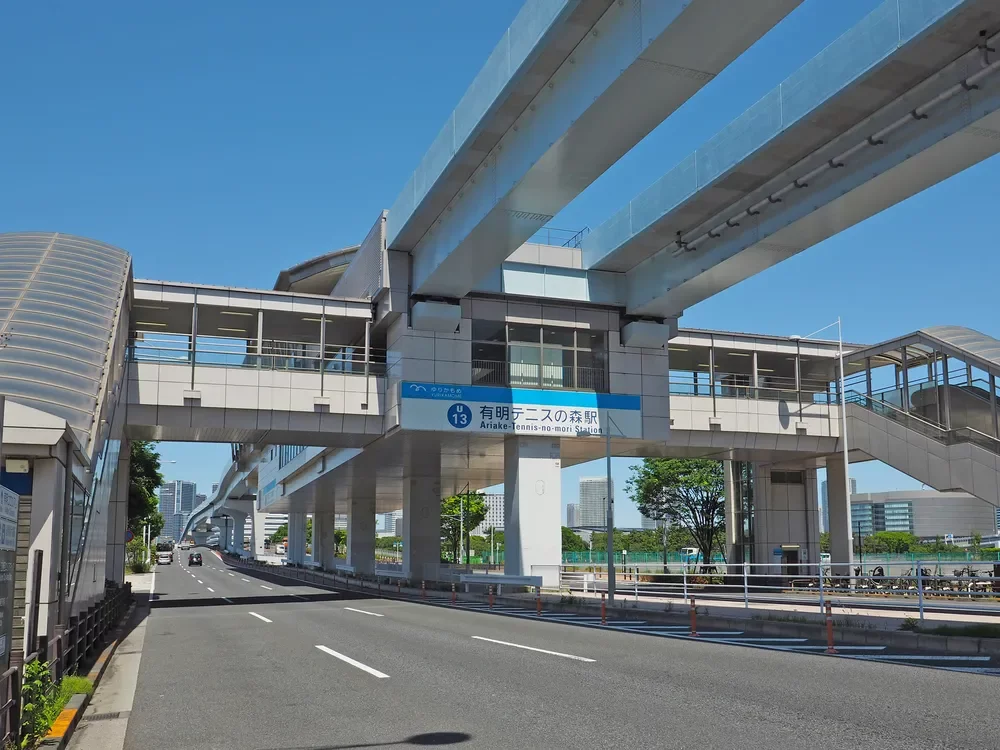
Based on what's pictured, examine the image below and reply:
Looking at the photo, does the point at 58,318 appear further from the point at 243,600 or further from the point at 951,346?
the point at 951,346

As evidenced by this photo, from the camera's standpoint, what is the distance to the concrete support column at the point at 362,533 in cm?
5966

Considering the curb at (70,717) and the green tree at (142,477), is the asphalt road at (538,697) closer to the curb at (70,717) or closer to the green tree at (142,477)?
the curb at (70,717)

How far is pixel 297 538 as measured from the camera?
298 feet

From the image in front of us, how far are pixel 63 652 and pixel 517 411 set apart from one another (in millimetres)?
23026

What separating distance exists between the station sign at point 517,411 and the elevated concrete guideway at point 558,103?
5.82 meters

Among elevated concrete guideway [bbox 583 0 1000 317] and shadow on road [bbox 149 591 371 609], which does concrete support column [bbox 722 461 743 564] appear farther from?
shadow on road [bbox 149 591 371 609]

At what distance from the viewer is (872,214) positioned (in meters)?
23.9

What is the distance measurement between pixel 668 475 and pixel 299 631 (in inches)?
2158

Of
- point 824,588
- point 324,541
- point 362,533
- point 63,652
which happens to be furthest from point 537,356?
point 324,541

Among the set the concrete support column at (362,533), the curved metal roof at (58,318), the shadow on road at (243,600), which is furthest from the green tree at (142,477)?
the curved metal roof at (58,318)

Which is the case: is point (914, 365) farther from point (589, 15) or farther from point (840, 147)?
point (589, 15)

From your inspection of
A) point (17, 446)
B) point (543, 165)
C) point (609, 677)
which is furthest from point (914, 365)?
point (17, 446)

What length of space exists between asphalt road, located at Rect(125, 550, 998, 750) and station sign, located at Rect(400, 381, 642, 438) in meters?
14.2

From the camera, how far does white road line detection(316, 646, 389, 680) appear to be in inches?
497
